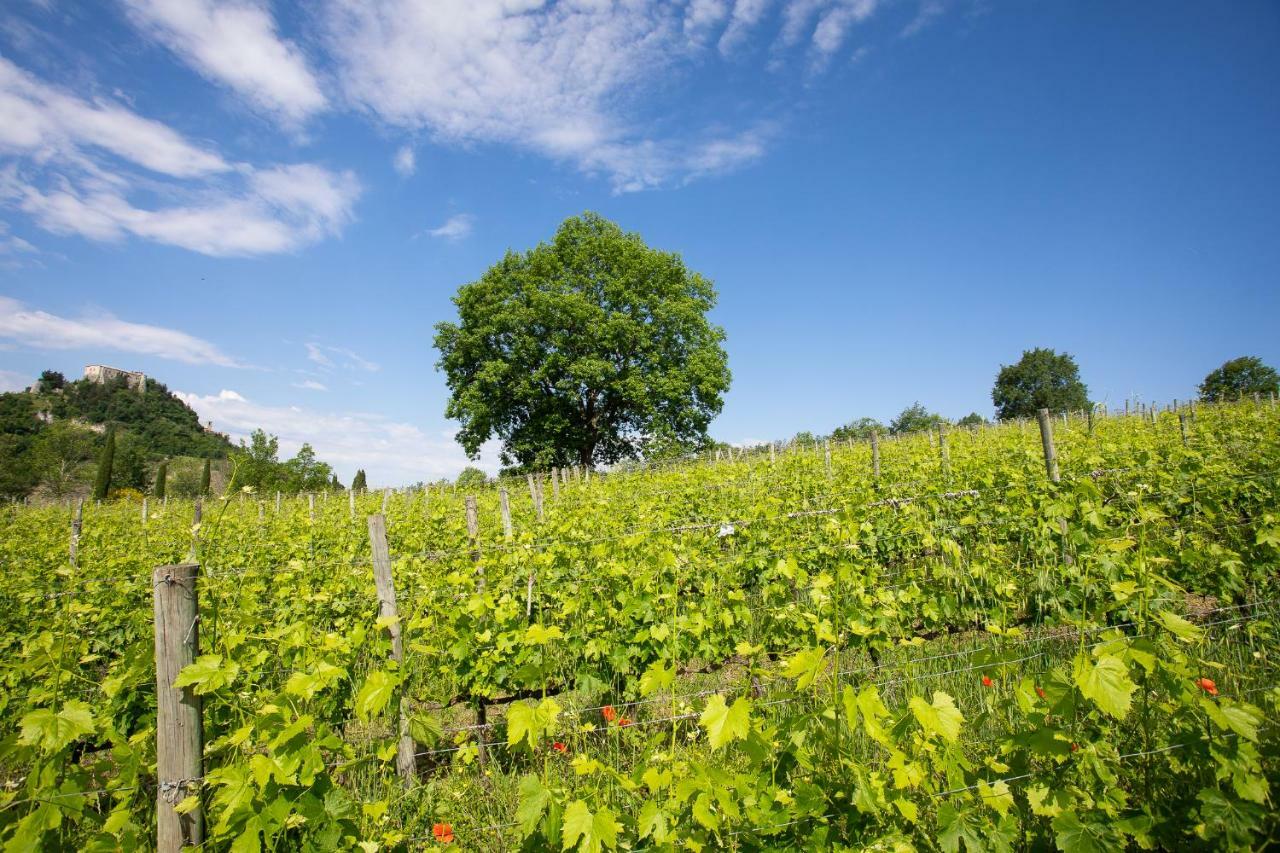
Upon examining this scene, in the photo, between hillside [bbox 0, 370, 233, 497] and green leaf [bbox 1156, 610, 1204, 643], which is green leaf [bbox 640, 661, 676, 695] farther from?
hillside [bbox 0, 370, 233, 497]

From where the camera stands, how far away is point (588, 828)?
5.69 ft

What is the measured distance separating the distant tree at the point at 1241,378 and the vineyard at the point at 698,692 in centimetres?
6922

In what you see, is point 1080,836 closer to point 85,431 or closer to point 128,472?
point 128,472

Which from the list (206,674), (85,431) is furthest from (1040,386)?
(85,431)

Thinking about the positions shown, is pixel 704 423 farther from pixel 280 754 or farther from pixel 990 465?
pixel 280 754

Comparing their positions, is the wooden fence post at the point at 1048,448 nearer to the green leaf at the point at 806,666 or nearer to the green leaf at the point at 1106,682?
the green leaf at the point at 1106,682

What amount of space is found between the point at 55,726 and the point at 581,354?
24.0 meters

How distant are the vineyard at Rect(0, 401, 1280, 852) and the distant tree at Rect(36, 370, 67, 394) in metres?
155

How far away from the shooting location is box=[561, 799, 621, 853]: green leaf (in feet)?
5.60

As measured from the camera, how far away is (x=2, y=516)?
18.6 m

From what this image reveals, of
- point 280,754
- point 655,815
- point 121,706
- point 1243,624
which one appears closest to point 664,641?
point 655,815

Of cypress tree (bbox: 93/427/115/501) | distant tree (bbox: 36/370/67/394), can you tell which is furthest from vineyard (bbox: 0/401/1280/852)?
distant tree (bbox: 36/370/67/394)

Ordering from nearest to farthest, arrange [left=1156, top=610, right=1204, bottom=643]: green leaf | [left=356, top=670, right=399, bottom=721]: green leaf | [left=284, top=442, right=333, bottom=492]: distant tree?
[left=1156, top=610, right=1204, bottom=643]: green leaf, [left=356, top=670, right=399, bottom=721]: green leaf, [left=284, top=442, right=333, bottom=492]: distant tree

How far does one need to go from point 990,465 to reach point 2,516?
91.1 ft
